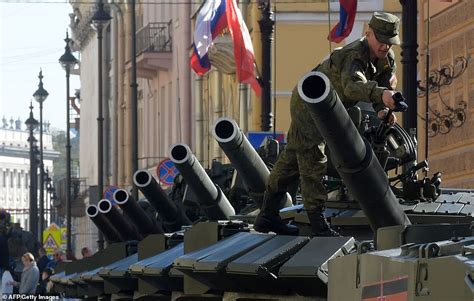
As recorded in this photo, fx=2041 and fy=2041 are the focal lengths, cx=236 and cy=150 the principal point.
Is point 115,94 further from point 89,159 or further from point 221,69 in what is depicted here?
point 221,69

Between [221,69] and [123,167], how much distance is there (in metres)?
18.3

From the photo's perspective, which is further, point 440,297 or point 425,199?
point 425,199

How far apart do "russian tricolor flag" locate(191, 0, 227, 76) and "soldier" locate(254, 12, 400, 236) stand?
1867cm

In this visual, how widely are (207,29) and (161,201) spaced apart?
1303 cm

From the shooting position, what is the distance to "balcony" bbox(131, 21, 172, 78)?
51844 mm

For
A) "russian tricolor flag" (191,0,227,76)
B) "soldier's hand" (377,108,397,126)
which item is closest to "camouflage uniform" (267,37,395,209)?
"soldier's hand" (377,108,397,126)

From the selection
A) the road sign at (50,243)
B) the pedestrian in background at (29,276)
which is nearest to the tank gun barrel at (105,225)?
the pedestrian in background at (29,276)

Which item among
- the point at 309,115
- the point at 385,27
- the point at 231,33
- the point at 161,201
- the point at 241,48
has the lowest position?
the point at 161,201

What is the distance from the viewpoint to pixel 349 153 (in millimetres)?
11000

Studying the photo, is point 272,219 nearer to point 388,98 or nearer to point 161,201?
point 388,98

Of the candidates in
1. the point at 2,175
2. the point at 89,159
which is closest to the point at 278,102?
the point at 89,159

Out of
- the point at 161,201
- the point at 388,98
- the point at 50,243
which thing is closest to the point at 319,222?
the point at 388,98

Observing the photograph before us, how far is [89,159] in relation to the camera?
7431 centimetres

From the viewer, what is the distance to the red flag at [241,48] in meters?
31.0
